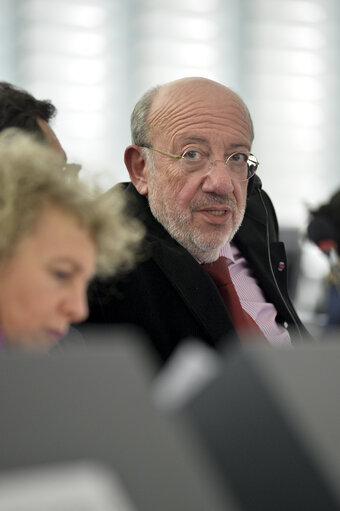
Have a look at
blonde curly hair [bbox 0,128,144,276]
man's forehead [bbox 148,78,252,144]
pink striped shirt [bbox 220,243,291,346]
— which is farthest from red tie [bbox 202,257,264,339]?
blonde curly hair [bbox 0,128,144,276]

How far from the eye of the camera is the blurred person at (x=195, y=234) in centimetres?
144

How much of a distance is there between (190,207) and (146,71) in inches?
129

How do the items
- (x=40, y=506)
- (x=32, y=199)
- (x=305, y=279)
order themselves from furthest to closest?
(x=305, y=279) < (x=32, y=199) < (x=40, y=506)

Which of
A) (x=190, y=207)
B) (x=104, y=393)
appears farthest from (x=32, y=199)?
(x=190, y=207)

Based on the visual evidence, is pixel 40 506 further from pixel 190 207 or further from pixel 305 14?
pixel 305 14

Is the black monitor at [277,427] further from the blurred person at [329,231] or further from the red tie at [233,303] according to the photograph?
the blurred person at [329,231]

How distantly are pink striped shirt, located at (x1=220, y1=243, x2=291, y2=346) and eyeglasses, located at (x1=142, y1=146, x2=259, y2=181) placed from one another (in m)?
0.23

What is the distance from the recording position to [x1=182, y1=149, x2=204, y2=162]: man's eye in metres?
1.67

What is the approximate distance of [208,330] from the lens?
55.6 inches

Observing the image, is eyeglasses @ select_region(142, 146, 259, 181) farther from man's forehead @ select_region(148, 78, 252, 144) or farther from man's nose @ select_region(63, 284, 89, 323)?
man's nose @ select_region(63, 284, 89, 323)

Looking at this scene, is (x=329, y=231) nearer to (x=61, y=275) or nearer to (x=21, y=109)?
(x=21, y=109)

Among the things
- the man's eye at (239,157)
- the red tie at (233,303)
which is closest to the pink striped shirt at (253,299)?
the red tie at (233,303)

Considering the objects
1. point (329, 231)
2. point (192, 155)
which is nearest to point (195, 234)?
point (192, 155)

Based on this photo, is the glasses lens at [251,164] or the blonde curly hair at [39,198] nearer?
the blonde curly hair at [39,198]
